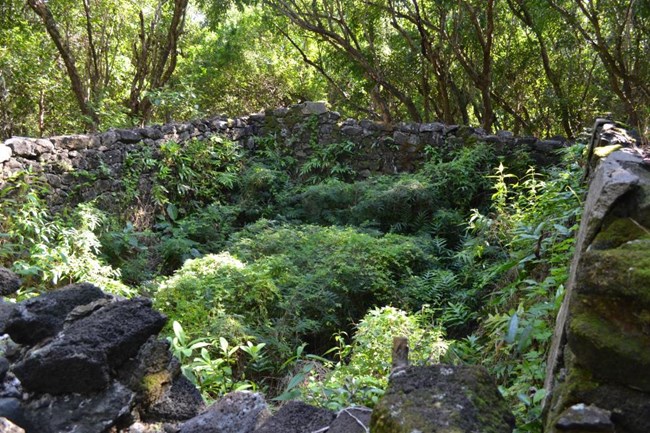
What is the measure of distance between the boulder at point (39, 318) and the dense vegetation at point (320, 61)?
869cm

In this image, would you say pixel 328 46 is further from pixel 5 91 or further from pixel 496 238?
pixel 496 238

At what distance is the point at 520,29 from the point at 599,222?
41.0ft

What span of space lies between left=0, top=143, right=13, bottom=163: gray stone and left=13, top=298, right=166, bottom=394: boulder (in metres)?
4.84

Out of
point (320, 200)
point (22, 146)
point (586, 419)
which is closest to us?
point (586, 419)

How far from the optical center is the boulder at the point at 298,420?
221cm

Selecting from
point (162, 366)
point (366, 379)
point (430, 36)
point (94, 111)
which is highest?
point (430, 36)

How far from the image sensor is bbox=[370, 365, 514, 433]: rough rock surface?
177 cm

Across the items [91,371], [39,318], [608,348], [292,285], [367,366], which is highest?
[608,348]

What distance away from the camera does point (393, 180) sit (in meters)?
9.45

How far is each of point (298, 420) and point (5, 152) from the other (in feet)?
18.7

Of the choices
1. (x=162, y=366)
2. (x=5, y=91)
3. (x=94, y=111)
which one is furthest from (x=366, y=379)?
(x=5, y=91)

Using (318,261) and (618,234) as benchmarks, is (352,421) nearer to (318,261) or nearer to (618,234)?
(618,234)

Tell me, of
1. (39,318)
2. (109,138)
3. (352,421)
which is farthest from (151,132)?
(352,421)

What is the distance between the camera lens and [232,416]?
2.35 meters
